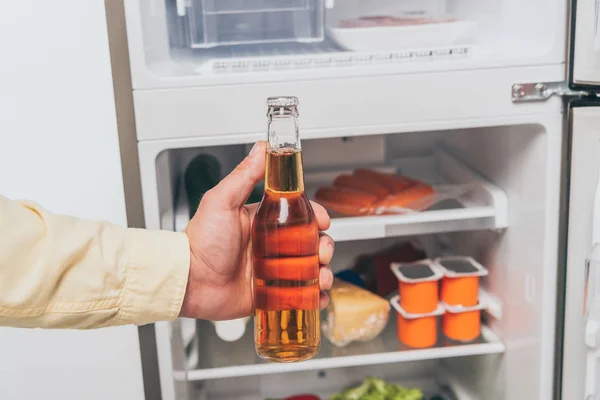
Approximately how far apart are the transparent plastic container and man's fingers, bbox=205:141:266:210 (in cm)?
46

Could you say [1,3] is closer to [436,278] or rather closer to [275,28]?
[275,28]

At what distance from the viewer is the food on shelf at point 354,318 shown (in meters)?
1.37

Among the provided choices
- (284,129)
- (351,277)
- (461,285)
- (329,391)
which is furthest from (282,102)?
(329,391)

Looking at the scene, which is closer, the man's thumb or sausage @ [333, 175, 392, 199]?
the man's thumb

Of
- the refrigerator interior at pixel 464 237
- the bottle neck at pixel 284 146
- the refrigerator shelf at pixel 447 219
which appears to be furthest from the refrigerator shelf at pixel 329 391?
the bottle neck at pixel 284 146

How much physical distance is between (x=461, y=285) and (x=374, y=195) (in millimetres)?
246

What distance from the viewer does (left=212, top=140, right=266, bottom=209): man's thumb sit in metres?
0.86

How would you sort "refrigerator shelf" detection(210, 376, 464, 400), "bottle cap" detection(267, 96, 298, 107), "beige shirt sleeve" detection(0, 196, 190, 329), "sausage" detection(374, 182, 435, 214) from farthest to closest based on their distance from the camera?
"refrigerator shelf" detection(210, 376, 464, 400), "sausage" detection(374, 182, 435, 214), "beige shirt sleeve" detection(0, 196, 190, 329), "bottle cap" detection(267, 96, 298, 107)

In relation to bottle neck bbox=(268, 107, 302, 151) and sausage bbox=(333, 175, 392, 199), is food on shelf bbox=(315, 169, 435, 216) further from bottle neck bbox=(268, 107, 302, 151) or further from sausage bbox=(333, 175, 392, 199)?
bottle neck bbox=(268, 107, 302, 151)

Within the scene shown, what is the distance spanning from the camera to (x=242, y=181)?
0.87 m

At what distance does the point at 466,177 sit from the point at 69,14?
842 millimetres

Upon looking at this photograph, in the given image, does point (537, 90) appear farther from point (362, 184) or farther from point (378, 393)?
point (378, 393)

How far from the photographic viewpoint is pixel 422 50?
120 cm

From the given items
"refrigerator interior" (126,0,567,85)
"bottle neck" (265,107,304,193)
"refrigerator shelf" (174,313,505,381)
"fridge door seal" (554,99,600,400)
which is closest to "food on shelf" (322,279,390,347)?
"refrigerator shelf" (174,313,505,381)
